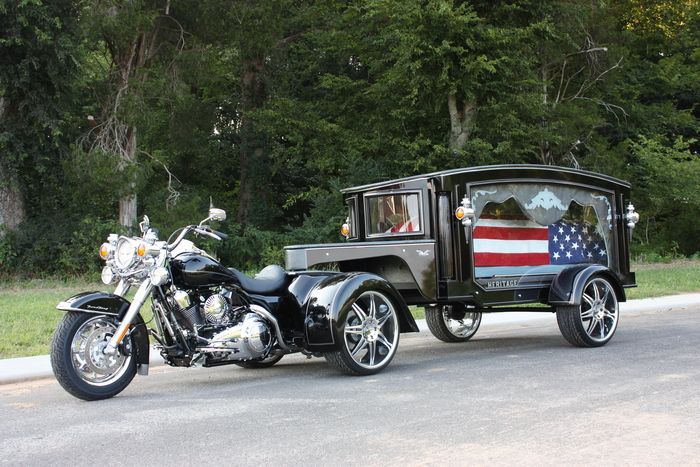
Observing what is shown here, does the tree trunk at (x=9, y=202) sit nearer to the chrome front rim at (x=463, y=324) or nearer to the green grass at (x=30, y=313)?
the green grass at (x=30, y=313)

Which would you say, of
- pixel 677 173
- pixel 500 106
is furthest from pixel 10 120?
pixel 677 173

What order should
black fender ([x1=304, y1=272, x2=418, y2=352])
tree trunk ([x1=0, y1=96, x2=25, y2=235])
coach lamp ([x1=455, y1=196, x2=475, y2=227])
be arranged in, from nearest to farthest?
black fender ([x1=304, y1=272, x2=418, y2=352])
coach lamp ([x1=455, y1=196, x2=475, y2=227])
tree trunk ([x1=0, y1=96, x2=25, y2=235])

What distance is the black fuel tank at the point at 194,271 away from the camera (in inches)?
299

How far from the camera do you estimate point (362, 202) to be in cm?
1038

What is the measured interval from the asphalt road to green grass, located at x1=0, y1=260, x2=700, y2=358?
2818mm

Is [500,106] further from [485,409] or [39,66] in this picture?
[485,409]

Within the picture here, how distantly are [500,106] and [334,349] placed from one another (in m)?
19.6

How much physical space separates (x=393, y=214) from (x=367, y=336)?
2.01 m

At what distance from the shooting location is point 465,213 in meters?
9.04

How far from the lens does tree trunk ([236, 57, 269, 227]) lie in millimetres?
31297

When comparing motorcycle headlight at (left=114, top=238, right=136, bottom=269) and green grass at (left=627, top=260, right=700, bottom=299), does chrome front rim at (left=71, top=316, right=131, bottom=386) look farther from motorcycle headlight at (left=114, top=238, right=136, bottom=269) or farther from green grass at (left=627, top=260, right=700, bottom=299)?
green grass at (left=627, top=260, right=700, bottom=299)

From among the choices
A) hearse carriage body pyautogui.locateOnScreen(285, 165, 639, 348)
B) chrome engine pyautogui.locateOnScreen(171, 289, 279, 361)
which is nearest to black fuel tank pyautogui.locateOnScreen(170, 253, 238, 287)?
chrome engine pyautogui.locateOnScreen(171, 289, 279, 361)

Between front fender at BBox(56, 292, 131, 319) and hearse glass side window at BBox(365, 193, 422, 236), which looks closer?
front fender at BBox(56, 292, 131, 319)

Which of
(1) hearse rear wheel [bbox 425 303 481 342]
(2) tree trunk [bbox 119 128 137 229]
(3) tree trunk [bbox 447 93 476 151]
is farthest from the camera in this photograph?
(3) tree trunk [bbox 447 93 476 151]
